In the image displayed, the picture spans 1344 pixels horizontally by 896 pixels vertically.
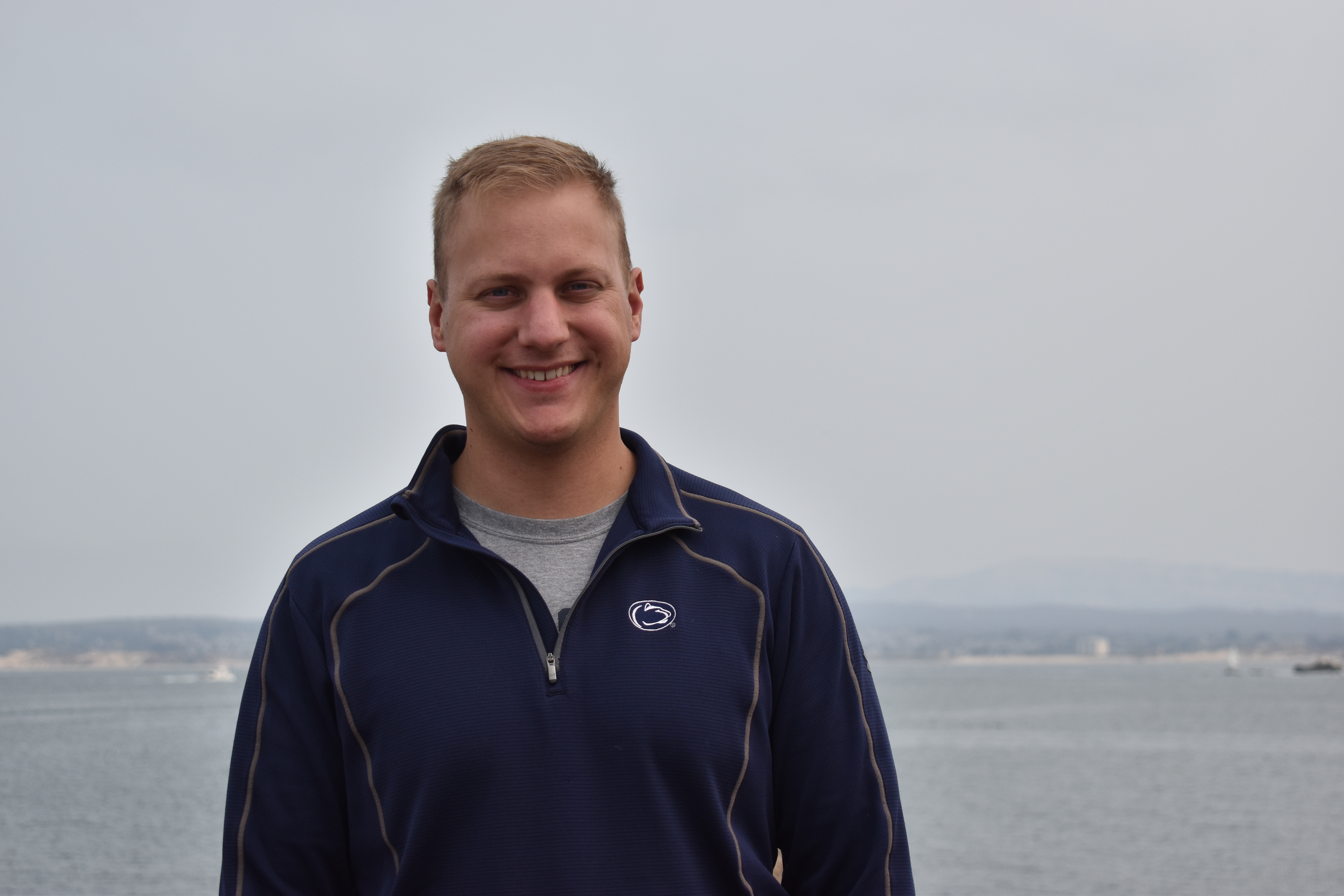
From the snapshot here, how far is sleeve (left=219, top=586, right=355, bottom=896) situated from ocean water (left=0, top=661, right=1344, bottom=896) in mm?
36315

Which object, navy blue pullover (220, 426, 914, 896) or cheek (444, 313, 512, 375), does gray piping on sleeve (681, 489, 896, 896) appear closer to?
navy blue pullover (220, 426, 914, 896)

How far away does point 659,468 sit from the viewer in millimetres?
3000

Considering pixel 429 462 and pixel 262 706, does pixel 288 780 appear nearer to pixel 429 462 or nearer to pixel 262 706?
pixel 262 706

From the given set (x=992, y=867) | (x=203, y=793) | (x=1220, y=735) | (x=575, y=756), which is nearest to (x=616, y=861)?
(x=575, y=756)

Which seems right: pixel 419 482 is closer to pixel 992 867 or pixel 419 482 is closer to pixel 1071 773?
pixel 992 867

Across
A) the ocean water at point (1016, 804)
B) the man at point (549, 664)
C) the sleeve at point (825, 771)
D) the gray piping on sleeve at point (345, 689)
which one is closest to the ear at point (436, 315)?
the man at point (549, 664)

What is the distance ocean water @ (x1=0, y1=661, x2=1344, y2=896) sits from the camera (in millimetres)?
41375

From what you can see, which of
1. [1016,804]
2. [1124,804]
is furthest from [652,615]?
[1124,804]

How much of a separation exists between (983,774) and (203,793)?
1587 inches

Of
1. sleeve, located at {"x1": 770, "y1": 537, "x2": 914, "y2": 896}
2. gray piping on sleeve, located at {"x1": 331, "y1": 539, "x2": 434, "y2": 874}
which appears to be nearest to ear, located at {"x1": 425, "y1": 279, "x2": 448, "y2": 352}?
gray piping on sleeve, located at {"x1": 331, "y1": 539, "x2": 434, "y2": 874}

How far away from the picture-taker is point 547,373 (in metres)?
2.76

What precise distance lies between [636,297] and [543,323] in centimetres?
34

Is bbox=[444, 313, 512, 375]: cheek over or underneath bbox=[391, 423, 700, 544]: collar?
over

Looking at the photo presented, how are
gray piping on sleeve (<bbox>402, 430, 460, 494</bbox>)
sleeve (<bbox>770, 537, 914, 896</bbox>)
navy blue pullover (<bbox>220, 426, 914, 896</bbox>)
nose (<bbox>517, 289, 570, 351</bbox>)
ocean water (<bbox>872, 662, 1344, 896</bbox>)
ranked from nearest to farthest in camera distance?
navy blue pullover (<bbox>220, 426, 914, 896</bbox>) < nose (<bbox>517, 289, 570, 351</bbox>) < sleeve (<bbox>770, 537, 914, 896</bbox>) < gray piping on sleeve (<bbox>402, 430, 460, 494</bbox>) < ocean water (<bbox>872, 662, 1344, 896</bbox>)
